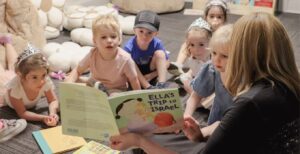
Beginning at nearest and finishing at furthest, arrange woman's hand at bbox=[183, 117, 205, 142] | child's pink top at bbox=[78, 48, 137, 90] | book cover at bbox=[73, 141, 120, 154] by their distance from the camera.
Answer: woman's hand at bbox=[183, 117, 205, 142]
book cover at bbox=[73, 141, 120, 154]
child's pink top at bbox=[78, 48, 137, 90]

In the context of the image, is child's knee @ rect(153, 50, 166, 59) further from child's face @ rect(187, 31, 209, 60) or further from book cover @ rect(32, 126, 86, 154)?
book cover @ rect(32, 126, 86, 154)

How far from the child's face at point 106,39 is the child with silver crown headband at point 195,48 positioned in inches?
16.9

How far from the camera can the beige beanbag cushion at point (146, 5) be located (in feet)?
12.2

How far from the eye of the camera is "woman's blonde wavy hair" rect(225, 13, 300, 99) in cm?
99

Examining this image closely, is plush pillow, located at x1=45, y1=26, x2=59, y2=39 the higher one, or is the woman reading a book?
the woman reading a book

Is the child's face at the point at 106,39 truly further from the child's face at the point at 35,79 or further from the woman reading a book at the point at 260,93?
the woman reading a book at the point at 260,93

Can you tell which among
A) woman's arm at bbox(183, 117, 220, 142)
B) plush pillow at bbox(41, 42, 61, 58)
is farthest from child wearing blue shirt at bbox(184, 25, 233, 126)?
plush pillow at bbox(41, 42, 61, 58)

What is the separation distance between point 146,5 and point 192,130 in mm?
2560

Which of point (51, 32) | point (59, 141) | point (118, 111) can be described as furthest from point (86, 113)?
point (51, 32)

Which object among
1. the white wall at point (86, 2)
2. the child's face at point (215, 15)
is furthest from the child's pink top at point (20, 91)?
the white wall at point (86, 2)

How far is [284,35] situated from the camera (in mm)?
1012

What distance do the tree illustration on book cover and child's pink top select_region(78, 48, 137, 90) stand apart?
2.80 feet

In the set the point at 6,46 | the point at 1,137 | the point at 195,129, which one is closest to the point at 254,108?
the point at 195,129

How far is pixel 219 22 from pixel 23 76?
119 cm
